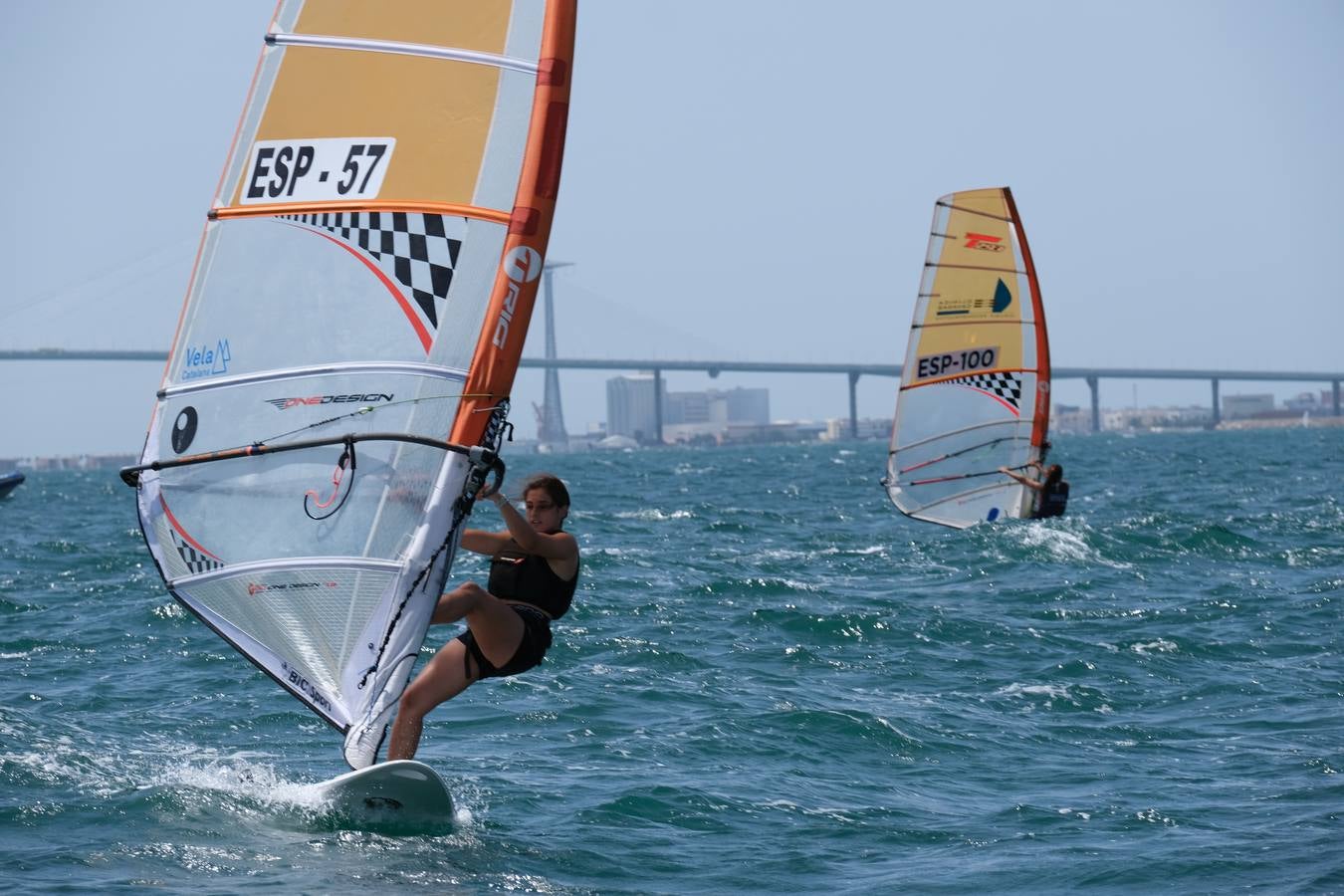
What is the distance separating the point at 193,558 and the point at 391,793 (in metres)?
1.14

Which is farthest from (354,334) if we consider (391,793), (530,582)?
(391,793)

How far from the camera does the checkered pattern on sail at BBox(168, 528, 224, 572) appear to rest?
589cm

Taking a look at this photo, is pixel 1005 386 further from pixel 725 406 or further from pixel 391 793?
pixel 725 406

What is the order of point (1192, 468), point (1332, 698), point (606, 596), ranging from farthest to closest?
point (1192, 468) < point (606, 596) < point (1332, 698)

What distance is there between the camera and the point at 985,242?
59.5 ft

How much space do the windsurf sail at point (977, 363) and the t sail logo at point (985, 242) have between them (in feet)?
0.04

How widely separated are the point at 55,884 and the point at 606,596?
7630 millimetres

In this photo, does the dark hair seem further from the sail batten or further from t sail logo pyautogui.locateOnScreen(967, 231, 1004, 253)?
t sail logo pyautogui.locateOnScreen(967, 231, 1004, 253)

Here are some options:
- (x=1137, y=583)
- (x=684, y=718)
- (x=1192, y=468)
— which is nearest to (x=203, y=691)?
(x=684, y=718)

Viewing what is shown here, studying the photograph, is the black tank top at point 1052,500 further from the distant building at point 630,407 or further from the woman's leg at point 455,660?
the distant building at point 630,407

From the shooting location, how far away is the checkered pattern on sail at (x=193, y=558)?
19.3 feet

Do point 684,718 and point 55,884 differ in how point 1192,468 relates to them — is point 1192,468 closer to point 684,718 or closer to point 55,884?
point 684,718

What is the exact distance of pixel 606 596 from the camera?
12.6 metres

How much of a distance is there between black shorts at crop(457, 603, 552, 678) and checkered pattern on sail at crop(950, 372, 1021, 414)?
42.5 ft
